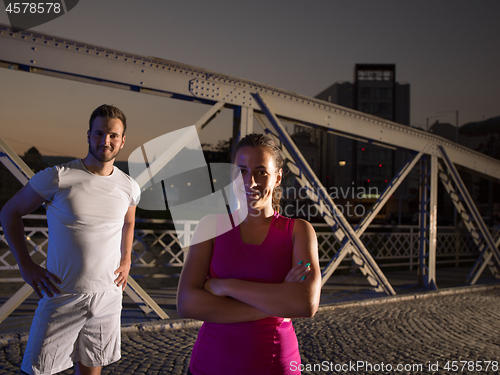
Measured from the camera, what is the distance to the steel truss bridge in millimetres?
4570

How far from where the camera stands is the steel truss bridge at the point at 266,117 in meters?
4.57

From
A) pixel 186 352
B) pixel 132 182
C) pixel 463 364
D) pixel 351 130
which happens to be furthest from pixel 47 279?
pixel 351 130

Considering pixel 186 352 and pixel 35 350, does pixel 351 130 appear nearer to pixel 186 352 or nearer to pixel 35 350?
pixel 186 352

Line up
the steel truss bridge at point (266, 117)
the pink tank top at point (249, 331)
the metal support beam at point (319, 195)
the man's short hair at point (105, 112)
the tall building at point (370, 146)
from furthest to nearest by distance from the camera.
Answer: the tall building at point (370, 146) → the metal support beam at point (319, 195) → the steel truss bridge at point (266, 117) → the man's short hair at point (105, 112) → the pink tank top at point (249, 331)

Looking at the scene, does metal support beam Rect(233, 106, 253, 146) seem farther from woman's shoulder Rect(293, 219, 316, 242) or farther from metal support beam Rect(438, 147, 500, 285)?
metal support beam Rect(438, 147, 500, 285)

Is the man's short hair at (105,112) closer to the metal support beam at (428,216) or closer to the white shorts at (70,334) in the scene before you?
the white shorts at (70,334)

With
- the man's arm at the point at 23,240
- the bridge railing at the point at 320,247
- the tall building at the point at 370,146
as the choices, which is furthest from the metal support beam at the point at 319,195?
the tall building at the point at 370,146

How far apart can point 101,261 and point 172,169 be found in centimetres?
280

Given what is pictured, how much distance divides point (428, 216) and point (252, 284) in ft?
26.9

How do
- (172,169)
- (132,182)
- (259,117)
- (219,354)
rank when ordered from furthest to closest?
(259,117)
(172,169)
(132,182)
(219,354)

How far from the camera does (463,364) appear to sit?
4.41 m

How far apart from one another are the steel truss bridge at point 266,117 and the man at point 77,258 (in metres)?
2.43

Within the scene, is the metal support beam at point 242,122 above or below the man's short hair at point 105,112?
above

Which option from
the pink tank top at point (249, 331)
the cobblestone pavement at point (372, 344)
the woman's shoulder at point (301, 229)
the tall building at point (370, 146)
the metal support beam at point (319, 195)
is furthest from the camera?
the tall building at point (370, 146)
